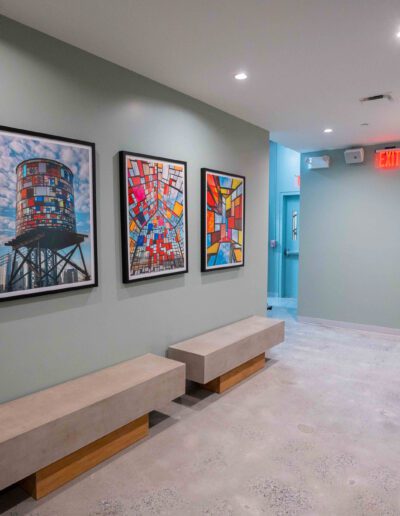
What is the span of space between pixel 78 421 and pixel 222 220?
8.11ft

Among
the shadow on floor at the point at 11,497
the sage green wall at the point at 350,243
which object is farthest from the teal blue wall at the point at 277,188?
the shadow on floor at the point at 11,497

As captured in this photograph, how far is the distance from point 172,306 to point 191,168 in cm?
132

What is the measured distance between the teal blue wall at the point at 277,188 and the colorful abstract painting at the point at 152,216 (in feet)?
14.8

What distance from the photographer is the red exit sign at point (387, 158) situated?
5.45m

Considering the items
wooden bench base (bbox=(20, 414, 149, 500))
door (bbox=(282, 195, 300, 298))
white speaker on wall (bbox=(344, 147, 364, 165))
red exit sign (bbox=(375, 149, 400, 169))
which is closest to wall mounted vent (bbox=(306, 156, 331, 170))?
white speaker on wall (bbox=(344, 147, 364, 165))

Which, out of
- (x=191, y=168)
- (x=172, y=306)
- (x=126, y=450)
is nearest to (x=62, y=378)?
(x=126, y=450)

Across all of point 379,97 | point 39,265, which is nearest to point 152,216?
point 39,265

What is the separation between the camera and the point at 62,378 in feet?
8.71

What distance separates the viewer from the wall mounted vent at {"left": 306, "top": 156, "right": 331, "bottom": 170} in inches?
234

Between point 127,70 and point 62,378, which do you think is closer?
point 62,378

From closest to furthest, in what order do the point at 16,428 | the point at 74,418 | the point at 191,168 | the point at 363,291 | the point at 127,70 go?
the point at 16,428
the point at 74,418
the point at 127,70
the point at 191,168
the point at 363,291

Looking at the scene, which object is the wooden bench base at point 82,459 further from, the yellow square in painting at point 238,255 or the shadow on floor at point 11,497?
the yellow square in painting at point 238,255

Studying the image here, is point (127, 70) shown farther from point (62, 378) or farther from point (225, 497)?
point (225, 497)

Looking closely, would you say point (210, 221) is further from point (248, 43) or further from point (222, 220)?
point (248, 43)
